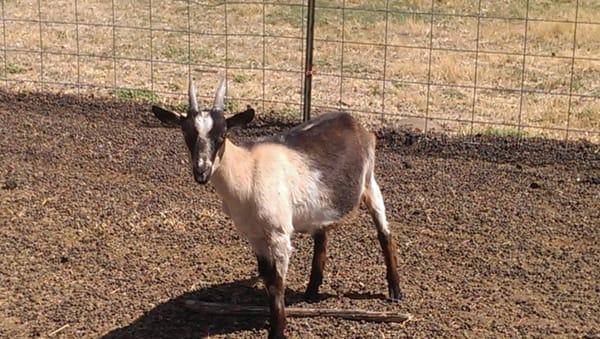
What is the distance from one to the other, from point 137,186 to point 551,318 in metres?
3.73

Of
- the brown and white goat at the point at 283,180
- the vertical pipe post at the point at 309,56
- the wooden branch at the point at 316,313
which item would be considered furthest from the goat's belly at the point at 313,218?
the vertical pipe post at the point at 309,56

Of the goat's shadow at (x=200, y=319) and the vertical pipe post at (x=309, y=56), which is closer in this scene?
the goat's shadow at (x=200, y=319)

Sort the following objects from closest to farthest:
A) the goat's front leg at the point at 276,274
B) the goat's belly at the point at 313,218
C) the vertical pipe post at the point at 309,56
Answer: the goat's front leg at the point at 276,274 < the goat's belly at the point at 313,218 < the vertical pipe post at the point at 309,56

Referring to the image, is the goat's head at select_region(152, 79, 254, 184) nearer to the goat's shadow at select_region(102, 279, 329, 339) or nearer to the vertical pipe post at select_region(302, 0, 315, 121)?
the goat's shadow at select_region(102, 279, 329, 339)

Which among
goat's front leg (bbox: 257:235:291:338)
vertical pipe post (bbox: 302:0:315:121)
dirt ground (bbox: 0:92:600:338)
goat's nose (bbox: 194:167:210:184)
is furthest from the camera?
vertical pipe post (bbox: 302:0:315:121)

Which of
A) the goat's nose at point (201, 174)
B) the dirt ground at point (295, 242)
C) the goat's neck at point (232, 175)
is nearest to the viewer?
the goat's nose at point (201, 174)

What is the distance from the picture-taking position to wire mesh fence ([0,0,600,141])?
34.3ft

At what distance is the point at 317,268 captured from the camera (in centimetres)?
A: 581

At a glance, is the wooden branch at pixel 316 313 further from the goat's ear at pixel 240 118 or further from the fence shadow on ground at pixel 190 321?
the goat's ear at pixel 240 118

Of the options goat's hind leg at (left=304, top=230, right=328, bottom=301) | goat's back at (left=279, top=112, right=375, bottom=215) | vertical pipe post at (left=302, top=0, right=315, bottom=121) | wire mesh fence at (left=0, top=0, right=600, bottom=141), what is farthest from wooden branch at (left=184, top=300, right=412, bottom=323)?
wire mesh fence at (left=0, top=0, right=600, bottom=141)

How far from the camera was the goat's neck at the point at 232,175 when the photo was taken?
16.4 feet

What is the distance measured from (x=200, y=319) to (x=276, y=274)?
28.1 inches

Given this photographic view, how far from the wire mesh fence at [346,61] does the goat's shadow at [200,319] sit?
4.10 m

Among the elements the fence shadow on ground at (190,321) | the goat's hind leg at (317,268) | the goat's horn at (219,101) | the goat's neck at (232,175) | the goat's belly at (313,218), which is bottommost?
the fence shadow on ground at (190,321)
